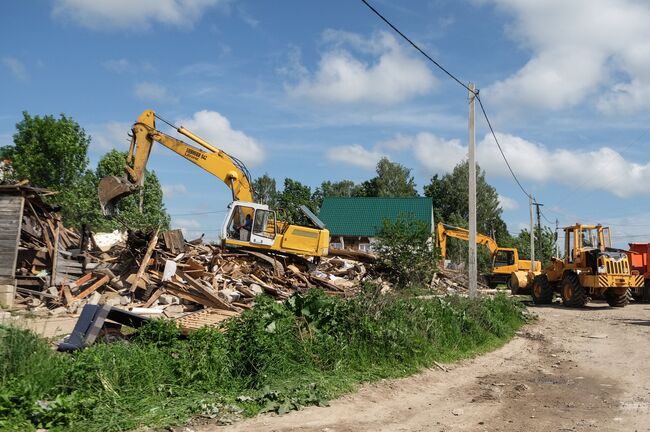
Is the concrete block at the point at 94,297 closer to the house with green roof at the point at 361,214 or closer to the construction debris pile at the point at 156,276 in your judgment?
the construction debris pile at the point at 156,276

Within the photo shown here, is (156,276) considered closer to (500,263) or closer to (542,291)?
(542,291)

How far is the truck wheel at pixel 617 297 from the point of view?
71.7ft

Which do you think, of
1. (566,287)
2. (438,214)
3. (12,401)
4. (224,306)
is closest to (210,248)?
(224,306)

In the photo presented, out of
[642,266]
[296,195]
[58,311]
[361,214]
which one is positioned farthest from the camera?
[296,195]

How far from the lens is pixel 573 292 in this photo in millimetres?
22250

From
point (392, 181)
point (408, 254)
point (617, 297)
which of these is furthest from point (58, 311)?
point (392, 181)

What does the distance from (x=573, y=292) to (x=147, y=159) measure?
16.2 m

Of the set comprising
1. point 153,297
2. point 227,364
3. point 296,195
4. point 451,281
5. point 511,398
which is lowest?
point 511,398

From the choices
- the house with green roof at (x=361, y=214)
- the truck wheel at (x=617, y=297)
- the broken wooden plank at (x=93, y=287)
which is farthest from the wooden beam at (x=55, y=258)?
the house with green roof at (x=361, y=214)

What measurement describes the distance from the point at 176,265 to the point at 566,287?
1435 cm

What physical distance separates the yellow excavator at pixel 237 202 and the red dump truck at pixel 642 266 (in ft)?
41.6

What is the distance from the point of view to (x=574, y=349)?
1264 cm

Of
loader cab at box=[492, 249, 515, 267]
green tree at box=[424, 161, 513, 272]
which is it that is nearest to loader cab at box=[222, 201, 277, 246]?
loader cab at box=[492, 249, 515, 267]

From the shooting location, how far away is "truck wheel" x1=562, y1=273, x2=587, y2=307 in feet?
72.4
